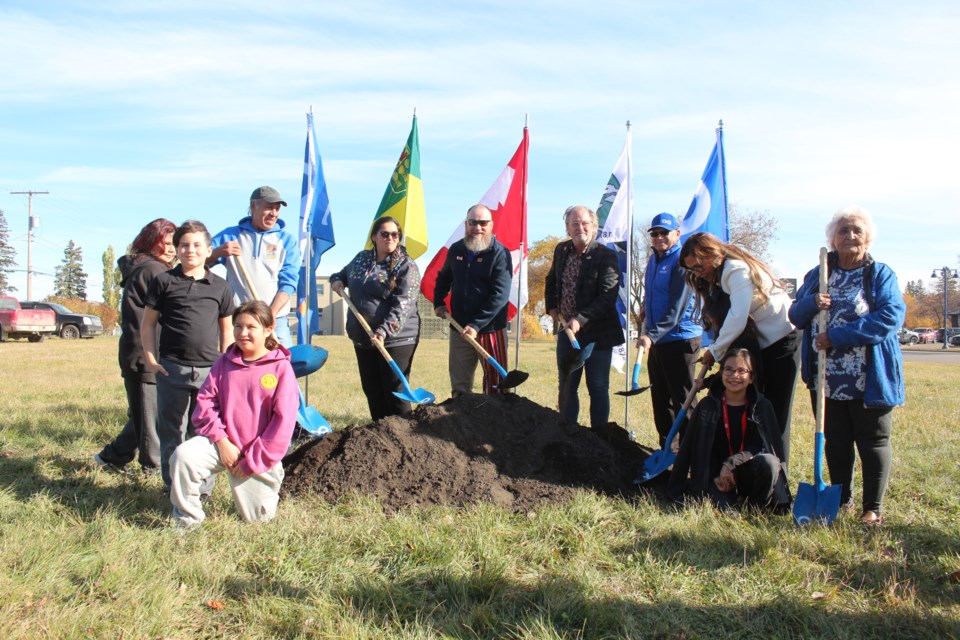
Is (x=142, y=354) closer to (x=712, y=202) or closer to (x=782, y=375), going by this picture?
(x=782, y=375)

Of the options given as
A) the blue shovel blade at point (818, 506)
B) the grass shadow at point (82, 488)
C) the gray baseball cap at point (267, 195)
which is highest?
the gray baseball cap at point (267, 195)

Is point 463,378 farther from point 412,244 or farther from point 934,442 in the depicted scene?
point 934,442

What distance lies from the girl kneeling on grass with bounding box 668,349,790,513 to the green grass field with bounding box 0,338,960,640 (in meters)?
0.20

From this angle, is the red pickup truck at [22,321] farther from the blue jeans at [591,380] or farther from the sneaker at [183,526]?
the sneaker at [183,526]

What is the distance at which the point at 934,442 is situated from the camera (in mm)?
6559

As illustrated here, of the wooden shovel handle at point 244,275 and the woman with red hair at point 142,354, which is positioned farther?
the wooden shovel handle at point 244,275

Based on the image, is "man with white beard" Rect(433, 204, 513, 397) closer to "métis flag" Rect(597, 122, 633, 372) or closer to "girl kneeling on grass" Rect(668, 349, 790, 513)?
"métis flag" Rect(597, 122, 633, 372)

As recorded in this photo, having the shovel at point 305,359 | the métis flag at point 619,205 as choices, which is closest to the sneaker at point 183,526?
the shovel at point 305,359

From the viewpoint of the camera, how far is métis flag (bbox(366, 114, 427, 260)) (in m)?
6.93

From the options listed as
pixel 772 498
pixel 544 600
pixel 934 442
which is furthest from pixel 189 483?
pixel 934 442

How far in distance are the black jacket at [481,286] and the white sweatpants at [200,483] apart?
231 centimetres

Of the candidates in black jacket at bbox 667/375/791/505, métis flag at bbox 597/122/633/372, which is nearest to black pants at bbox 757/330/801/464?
black jacket at bbox 667/375/791/505

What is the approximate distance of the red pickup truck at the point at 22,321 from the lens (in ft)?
86.5

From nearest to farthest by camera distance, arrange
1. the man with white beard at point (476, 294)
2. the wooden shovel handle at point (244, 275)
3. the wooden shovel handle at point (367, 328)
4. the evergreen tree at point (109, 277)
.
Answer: the wooden shovel handle at point (244, 275) → the wooden shovel handle at point (367, 328) → the man with white beard at point (476, 294) → the evergreen tree at point (109, 277)
